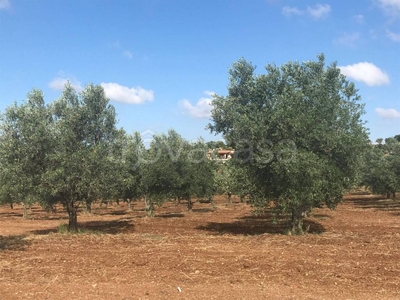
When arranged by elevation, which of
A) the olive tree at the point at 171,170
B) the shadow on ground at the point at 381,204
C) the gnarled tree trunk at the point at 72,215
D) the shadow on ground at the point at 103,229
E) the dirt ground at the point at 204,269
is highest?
the olive tree at the point at 171,170

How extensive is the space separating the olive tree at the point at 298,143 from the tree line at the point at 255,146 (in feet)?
0.17

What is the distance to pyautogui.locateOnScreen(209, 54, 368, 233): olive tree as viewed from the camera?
58.3 ft

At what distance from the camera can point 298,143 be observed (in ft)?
61.4

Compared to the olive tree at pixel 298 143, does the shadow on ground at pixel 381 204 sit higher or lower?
lower

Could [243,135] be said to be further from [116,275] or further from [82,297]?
[82,297]

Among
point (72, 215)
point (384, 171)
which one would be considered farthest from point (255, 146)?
point (384, 171)

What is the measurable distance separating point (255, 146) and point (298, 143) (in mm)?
2237

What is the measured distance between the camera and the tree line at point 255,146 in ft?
60.1

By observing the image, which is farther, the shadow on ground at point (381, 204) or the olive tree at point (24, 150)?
the shadow on ground at point (381, 204)

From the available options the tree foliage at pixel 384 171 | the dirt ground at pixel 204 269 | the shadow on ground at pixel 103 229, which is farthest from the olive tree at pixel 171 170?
the tree foliage at pixel 384 171

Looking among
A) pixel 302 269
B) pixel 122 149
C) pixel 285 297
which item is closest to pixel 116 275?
pixel 285 297

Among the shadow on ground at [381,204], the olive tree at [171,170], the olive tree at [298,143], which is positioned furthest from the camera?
the shadow on ground at [381,204]

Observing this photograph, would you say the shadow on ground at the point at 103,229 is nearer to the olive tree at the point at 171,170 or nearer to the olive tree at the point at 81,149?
the olive tree at the point at 81,149

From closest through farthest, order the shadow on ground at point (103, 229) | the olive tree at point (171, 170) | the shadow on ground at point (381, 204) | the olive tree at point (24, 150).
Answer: the olive tree at point (24, 150) → the shadow on ground at point (103, 229) → the olive tree at point (171, 170) → the shadow on ground at point (381, 204)
